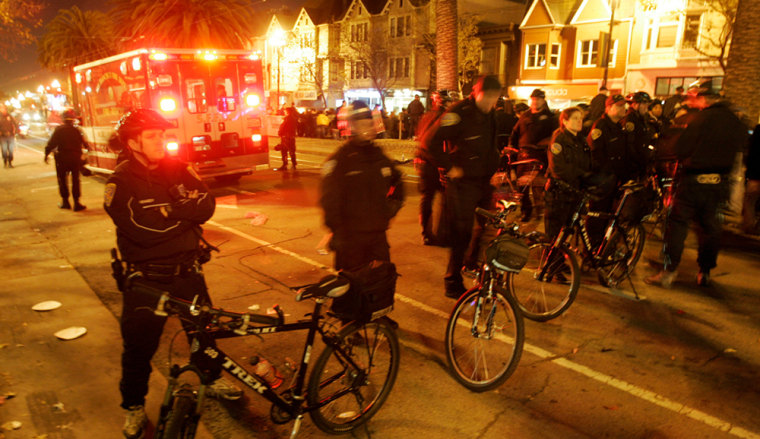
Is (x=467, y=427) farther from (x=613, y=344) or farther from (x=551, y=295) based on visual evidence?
(x=551, y=295)

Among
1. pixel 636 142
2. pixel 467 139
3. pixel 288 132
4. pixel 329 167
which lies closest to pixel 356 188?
pixel 329 167

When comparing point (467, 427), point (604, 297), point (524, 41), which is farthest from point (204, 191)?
point (524, 41)

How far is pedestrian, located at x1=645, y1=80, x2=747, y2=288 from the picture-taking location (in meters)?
5.29

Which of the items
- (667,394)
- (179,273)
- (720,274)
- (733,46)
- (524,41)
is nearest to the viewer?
(179,273)

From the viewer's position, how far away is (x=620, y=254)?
5.57m

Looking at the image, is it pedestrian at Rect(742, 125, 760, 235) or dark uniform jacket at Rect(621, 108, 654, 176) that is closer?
dark uniform jacket at Rect(621, 108, 654, 176)

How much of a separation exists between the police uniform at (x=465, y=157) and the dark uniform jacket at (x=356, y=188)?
58.7 inches

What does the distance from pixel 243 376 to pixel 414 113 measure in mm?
18931

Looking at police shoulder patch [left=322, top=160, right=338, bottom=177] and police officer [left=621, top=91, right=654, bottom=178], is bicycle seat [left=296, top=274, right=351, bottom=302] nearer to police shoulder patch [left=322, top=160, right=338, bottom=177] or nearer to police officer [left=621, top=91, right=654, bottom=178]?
police shoulder patch [left=322, top=160, right=338, bottom=177]

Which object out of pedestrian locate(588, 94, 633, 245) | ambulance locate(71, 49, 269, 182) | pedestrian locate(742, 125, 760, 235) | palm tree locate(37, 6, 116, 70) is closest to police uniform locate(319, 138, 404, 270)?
pedestrian locate(588, 94, 633, 245)

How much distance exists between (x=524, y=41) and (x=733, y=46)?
95.6 feet

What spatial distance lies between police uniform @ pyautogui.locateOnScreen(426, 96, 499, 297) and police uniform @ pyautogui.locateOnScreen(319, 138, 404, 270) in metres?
1.41

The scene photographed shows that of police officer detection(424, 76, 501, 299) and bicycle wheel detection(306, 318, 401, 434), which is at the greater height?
police officer detection(424, 76, 501, 299)

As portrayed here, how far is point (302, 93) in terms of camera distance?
175 feet
